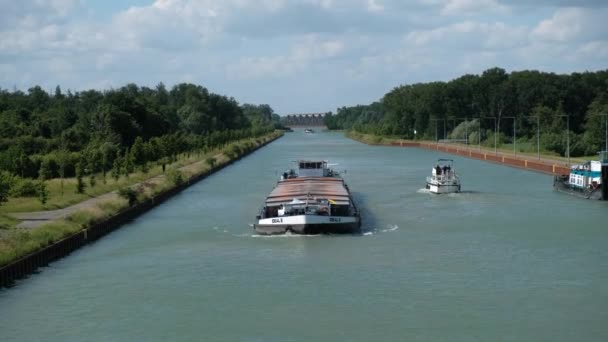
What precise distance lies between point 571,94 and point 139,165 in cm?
A: 6997

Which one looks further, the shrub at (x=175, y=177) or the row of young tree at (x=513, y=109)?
the row of young tree at (x=513, y=109)

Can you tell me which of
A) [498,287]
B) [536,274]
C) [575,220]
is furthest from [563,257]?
[575,220]

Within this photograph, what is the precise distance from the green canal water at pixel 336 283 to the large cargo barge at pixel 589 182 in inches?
150

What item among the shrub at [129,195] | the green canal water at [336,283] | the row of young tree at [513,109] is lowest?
the green canal water at [336,283]

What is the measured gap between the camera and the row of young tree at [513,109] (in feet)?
300

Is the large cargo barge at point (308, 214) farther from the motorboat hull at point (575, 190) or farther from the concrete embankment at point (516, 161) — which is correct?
the concrete embankment at point (516, 161)

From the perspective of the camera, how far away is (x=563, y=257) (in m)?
26.8

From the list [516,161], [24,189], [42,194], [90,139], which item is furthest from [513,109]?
[42,194]

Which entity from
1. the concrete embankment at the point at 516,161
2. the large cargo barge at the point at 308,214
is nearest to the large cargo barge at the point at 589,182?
the concrete embankment at the point at 516,161

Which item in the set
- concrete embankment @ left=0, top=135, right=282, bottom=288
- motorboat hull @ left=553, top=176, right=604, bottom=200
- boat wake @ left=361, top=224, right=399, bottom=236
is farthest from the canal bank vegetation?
motorboat hull @ left=553, top=176, right=604, bottom=200

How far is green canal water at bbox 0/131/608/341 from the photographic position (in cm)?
1931

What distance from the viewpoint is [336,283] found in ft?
76.9

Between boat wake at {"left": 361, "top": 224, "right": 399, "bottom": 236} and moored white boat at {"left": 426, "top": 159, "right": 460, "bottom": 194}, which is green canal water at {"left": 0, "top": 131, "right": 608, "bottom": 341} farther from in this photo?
moored white boat at {"left": 426, "top": 159, "right": 460, "bottom": 194}

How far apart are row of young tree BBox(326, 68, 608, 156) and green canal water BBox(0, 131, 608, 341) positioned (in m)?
50.3
